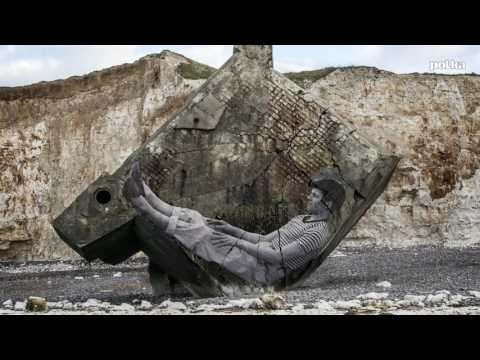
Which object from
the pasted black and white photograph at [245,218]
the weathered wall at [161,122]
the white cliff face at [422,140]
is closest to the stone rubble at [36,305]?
the pasted black and white photograph at [245,218]

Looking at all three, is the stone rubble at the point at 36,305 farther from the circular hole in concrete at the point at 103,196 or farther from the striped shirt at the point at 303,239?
the striped shirt at the point at 303,239

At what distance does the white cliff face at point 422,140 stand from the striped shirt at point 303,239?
9.81 metres

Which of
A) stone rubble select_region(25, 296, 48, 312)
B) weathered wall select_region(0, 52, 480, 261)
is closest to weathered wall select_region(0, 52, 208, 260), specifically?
weathered wall select_region(0, 52, 480, 261)

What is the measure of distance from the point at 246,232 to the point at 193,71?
35.5 feet

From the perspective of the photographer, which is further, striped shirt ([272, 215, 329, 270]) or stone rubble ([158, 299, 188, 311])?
striped shirt ([272, 215, 329, 270])

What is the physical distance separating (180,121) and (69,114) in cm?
1109

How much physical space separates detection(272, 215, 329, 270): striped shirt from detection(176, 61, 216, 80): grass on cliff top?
1050 centimetres

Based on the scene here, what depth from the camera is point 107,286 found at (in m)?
12.4

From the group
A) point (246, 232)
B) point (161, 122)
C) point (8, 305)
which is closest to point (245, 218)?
point (246, 232)

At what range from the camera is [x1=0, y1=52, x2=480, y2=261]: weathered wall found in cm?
1861

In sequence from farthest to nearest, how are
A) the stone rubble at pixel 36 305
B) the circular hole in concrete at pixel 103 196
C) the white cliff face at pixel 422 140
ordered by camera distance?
1. the white cliff face at pixel 422 140
2. the circular hole in concrete at pixel 103 196
3. the stone rubble at pixel 36 305

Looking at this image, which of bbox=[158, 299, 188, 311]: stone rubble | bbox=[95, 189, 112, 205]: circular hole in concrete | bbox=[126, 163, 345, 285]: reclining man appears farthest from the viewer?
bbox=[95, 189, 112, 205]: circular hole in concrete

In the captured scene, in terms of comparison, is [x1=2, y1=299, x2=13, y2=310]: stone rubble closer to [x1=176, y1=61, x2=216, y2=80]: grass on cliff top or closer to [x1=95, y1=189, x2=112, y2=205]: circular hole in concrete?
[x1=95, y1=189, x2=112, y2=205]: circular hole in concrete

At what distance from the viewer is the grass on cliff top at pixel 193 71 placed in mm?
19047
